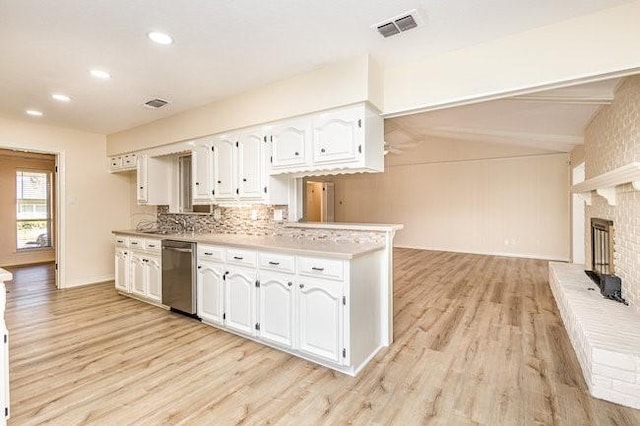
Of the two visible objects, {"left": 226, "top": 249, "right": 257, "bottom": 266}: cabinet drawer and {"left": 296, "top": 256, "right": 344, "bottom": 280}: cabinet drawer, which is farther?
{"left": 226, "top": 249, "right": 257, "bottom": 266}: cabinet drawer

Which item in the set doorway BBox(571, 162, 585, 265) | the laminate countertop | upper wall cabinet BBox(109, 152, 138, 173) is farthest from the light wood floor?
doorway BBox(571, 162, 585, 265)

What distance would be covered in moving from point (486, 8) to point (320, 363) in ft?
9.07

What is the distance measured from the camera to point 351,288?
2385 mm

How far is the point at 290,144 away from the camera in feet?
10.3

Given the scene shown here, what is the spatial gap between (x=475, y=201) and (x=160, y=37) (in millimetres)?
7724

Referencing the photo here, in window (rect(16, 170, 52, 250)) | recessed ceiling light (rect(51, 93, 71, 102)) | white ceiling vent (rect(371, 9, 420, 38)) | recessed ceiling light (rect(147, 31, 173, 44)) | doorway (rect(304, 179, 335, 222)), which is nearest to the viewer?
white ceiling vent (rect(371, 9, 420, 38))

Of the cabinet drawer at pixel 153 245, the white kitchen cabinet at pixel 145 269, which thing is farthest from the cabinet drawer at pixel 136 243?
the cabinet drawer at pixel 153 245

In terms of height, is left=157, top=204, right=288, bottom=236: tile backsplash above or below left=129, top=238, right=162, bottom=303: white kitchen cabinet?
above

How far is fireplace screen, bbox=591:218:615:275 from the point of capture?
3299mm

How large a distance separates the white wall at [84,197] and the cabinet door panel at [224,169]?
2877 mm

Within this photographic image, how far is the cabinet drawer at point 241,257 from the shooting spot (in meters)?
2.93

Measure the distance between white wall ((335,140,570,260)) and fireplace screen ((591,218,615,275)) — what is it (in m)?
3.43

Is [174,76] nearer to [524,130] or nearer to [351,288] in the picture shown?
[351,288]

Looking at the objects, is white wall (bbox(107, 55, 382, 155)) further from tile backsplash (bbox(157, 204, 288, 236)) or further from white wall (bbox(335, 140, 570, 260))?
white wall (bbox(335, 140, 570, 260))
